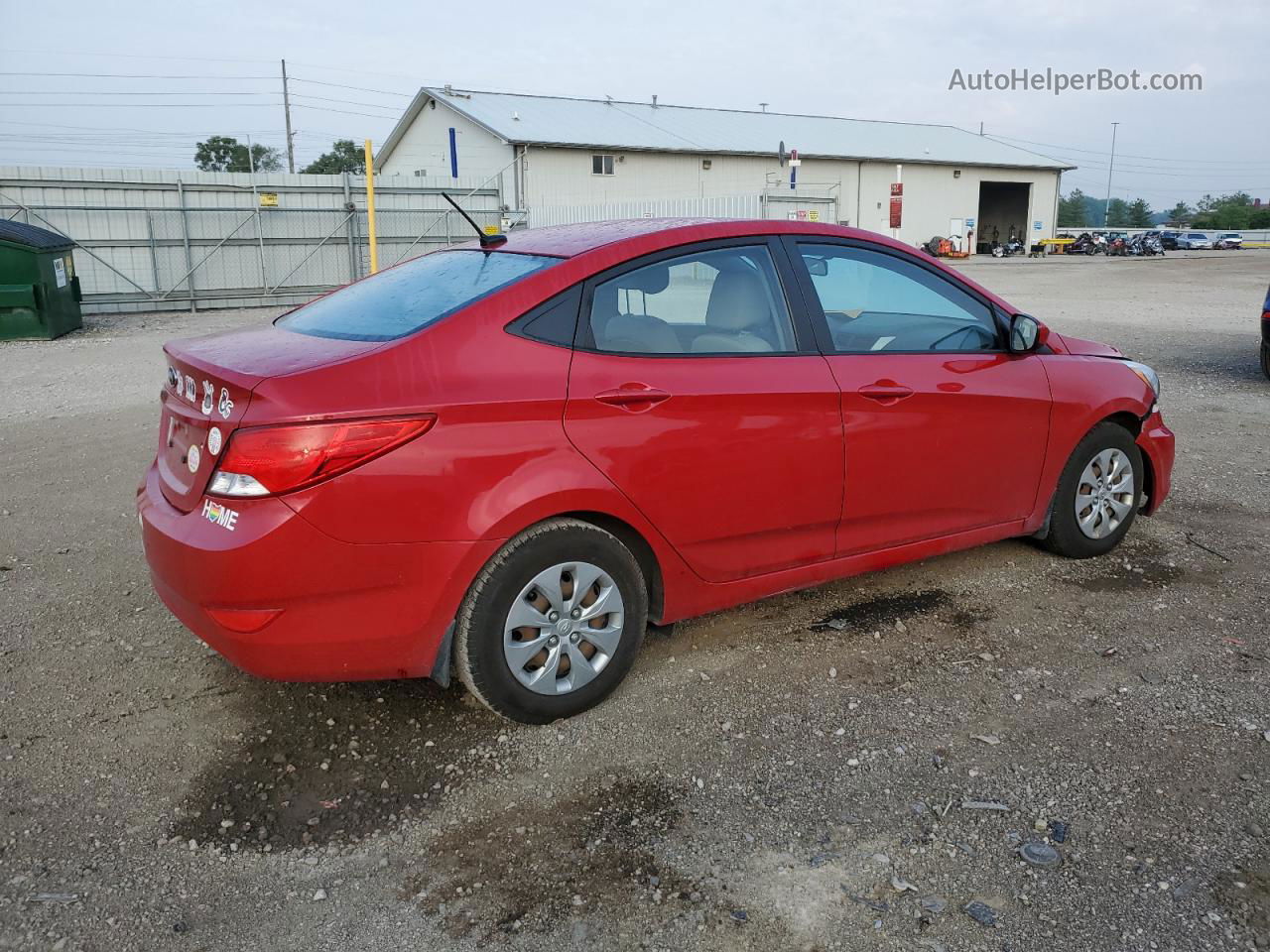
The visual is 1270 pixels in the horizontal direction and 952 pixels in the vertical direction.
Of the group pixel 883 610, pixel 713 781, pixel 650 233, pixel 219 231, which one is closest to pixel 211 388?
pixel 650 233

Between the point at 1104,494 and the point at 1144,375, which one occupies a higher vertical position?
the point at 1144,375

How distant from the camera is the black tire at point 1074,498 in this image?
471cm

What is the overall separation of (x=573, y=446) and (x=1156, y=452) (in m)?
3.22

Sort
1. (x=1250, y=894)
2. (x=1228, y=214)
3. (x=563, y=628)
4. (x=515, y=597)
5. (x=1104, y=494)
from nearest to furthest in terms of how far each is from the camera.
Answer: (x=1250, y=894)
(x=515, y=597)
(x=563, y=628)
(x=1104, y=494)
(x=1228, y=214)

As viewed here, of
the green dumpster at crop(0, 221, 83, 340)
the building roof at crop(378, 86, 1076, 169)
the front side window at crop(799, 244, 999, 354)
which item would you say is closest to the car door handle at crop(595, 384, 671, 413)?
the front side window at crop(799, 244, 999, 354)

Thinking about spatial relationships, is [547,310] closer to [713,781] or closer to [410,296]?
[410,296]

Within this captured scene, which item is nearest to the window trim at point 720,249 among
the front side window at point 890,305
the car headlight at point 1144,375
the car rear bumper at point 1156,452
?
the front side window at point 890,305

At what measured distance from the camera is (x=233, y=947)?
2.42 m

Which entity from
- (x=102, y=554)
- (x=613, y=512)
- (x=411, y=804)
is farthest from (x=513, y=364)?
(x=102, y=554)

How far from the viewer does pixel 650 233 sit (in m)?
3.67

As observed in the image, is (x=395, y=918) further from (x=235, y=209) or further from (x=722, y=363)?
(x=235, y=209)

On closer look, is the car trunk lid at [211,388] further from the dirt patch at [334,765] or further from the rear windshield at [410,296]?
the dirt patch at [334,765]

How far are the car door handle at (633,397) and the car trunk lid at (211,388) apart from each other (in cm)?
72

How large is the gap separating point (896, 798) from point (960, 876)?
0.37m
